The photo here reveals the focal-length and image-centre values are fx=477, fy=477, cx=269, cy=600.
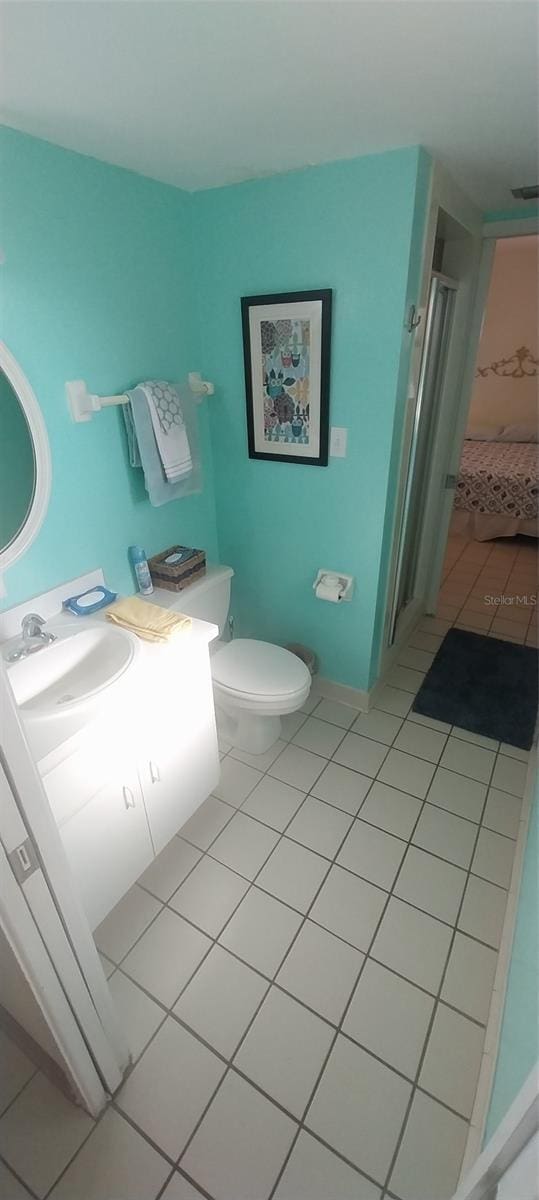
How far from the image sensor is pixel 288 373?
1804 mm

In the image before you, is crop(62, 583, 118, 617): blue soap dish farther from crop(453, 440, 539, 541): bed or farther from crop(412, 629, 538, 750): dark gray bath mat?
crop(453, 440, 539, 541): bed

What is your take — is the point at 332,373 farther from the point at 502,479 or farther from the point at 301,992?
the point at 502,479

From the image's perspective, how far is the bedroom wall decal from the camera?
4613mm

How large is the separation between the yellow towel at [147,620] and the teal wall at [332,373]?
0.77 m

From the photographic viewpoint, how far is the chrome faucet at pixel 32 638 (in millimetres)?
1374

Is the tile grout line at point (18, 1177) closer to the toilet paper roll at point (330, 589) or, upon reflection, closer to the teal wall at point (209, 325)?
the teal wall at point (209, 325)

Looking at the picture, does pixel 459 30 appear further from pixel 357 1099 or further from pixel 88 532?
pixel 357 1099

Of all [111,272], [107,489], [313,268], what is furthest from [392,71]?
[107,489]

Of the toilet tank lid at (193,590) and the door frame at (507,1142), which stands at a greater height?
the toilet tank lid at (193,590)

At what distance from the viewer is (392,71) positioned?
98cm

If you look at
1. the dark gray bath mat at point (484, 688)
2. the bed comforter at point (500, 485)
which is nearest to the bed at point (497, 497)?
the bed comforter at point (500, 485)

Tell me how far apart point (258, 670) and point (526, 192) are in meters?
2.06

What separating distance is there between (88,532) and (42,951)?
1.20 metres

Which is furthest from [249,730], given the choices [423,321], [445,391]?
[445,391]
